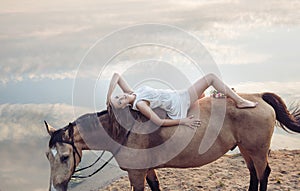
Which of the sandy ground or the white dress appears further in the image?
the sandy ground

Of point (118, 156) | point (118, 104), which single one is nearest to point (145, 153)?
point (118, 156)

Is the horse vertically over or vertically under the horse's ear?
under

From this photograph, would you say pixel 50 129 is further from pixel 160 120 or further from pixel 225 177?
pixel 225 177

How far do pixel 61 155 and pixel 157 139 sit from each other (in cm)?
114

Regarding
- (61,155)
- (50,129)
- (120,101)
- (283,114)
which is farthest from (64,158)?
(283,114)

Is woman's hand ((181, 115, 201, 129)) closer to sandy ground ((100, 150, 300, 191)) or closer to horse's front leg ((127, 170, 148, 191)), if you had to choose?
horse's front leg ((127, 170, 148, 191))

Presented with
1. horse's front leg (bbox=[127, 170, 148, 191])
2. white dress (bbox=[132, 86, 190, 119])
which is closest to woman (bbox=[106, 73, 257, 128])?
white dress (bbox=[132, 86, 190, 119])

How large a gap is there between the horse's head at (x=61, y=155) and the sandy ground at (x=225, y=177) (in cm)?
261

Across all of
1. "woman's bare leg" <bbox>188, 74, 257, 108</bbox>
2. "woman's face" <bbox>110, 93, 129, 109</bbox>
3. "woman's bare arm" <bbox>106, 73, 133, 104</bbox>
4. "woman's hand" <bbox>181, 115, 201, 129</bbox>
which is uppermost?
"woman's bare arm" <bbox>106, 73, 133, 104</bbox>

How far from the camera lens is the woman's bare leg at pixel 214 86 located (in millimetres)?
5883

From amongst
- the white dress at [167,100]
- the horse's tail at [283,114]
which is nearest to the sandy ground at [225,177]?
the horse's tail at [283,114]

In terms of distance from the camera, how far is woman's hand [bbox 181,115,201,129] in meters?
5.75

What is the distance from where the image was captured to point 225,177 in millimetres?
8180

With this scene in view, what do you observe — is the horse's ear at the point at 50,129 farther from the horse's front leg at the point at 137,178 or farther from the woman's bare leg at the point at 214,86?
the woman's bare leg at the point at 214,86
